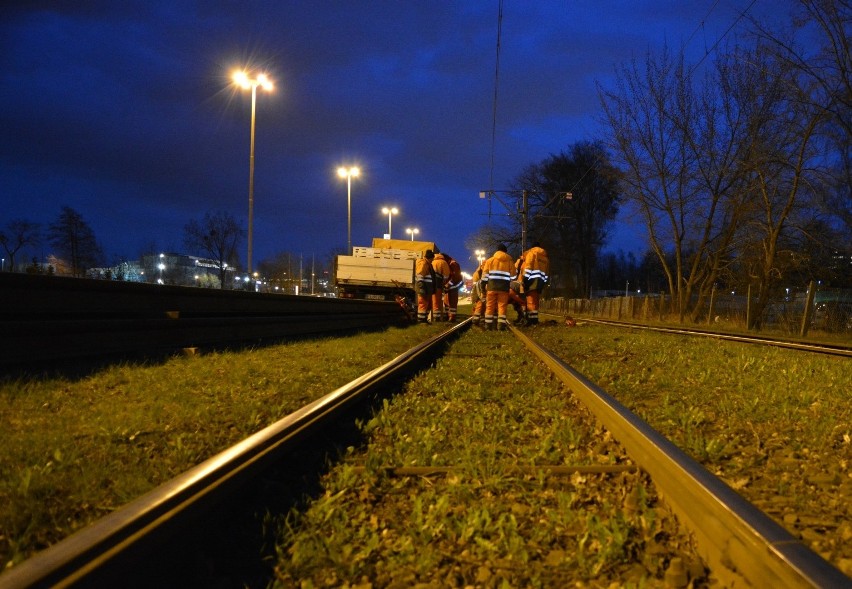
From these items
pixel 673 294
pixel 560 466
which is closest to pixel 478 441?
pixel 560 466

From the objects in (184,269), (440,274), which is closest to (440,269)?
(440,274)

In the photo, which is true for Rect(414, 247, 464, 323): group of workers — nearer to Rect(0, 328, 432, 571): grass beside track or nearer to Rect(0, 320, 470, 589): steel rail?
Rect(0, 328, 432, 571): grass beside track

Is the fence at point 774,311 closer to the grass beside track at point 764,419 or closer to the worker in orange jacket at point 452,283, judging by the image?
the worker in orange jacket at point 452,283

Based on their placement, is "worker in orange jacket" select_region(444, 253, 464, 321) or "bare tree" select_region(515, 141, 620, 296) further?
"bare tree" select_region(515, 141, 620, 296)

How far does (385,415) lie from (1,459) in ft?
7.94

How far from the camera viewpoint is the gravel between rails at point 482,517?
219 cm

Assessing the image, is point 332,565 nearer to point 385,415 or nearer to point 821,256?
point 385,415

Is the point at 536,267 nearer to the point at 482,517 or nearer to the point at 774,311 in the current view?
the point at 774,311

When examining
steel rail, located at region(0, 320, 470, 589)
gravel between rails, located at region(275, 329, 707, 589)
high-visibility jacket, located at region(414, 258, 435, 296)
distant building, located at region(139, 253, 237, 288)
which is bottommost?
gravel between rails, located at region(275, 329, 707, 589)

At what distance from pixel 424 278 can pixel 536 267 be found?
3178 mm

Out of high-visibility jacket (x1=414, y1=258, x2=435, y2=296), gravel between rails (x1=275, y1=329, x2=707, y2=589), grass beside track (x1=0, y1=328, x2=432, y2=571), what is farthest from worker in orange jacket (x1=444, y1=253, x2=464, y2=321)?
gravel between rails (x1=275, y1=329, x2=707, y2=589)

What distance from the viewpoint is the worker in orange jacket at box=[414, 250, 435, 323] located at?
16609 mm

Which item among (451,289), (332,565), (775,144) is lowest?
(332,565)

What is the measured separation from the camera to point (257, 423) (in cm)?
426
